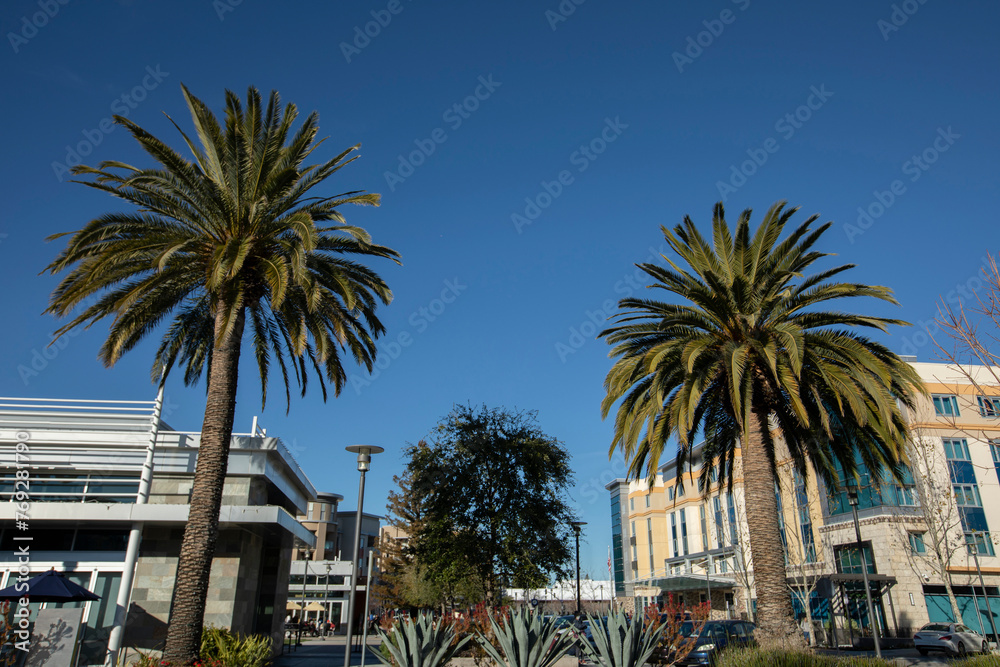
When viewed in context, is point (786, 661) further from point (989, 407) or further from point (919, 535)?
point (919, 535)

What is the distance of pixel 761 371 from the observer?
1678 centimetres

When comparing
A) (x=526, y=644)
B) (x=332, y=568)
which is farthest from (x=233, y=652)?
(x=332, y=568)

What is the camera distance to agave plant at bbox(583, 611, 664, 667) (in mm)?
9562

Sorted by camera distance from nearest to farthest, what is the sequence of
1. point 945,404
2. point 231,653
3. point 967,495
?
point 231,653, point 967,495, point 945,404

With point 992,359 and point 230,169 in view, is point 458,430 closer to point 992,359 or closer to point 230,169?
point 230,169

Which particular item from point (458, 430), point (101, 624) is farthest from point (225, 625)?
point (458, 430)

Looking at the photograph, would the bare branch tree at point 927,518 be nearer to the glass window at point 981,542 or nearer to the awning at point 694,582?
the glass window at point 981,542

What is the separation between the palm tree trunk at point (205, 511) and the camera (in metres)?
12.3

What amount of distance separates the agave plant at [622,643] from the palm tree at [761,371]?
5953 millimetres

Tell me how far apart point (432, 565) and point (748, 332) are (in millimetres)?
15163

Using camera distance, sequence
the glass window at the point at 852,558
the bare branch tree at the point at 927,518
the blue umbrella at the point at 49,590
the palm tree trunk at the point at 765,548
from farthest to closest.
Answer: the glass window at the point at 852,558 → the bare branch tree at the point at 927,518 → the palm tree trunk at the point at 765,548 → the blue umbrella at the point at 49,590

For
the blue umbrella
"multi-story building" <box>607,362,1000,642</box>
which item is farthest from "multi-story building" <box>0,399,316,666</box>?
"multi-story building" <box>607,362,1000,642</box>

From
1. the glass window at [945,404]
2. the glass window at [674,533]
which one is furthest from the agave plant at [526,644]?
the glass window at [674,533]

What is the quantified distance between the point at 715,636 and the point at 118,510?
18778 millimetres
